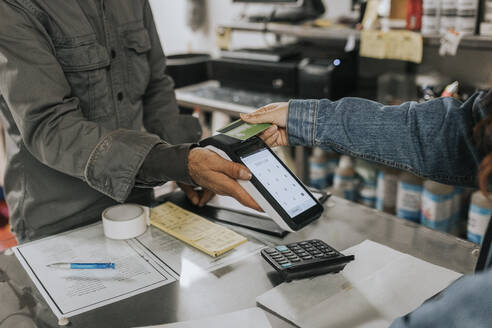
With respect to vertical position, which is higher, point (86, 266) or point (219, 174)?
point (219, 174)

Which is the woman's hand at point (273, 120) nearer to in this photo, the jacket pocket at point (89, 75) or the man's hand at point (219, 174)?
the man's hand at point (219, 174)

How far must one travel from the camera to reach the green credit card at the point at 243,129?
1000 millimetres

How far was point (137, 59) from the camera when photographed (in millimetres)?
1381

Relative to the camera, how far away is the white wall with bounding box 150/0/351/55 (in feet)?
10.5

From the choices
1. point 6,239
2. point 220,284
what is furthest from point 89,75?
point 6,239

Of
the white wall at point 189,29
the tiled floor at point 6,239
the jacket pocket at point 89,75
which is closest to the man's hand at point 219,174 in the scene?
the jacket pocket at point 89,75

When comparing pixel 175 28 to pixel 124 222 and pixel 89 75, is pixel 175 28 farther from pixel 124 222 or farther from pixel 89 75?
pixel 124 222

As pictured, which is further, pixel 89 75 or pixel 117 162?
pixel 89 75

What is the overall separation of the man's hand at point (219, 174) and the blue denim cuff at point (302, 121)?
201 millimetres

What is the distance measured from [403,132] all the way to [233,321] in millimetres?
496

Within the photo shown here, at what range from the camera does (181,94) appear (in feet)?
8.50

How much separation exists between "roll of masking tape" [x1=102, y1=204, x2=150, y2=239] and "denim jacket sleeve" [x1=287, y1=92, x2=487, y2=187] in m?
0.38

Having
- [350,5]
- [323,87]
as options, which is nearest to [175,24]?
[350,5]

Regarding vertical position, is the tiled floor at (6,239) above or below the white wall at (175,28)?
below
